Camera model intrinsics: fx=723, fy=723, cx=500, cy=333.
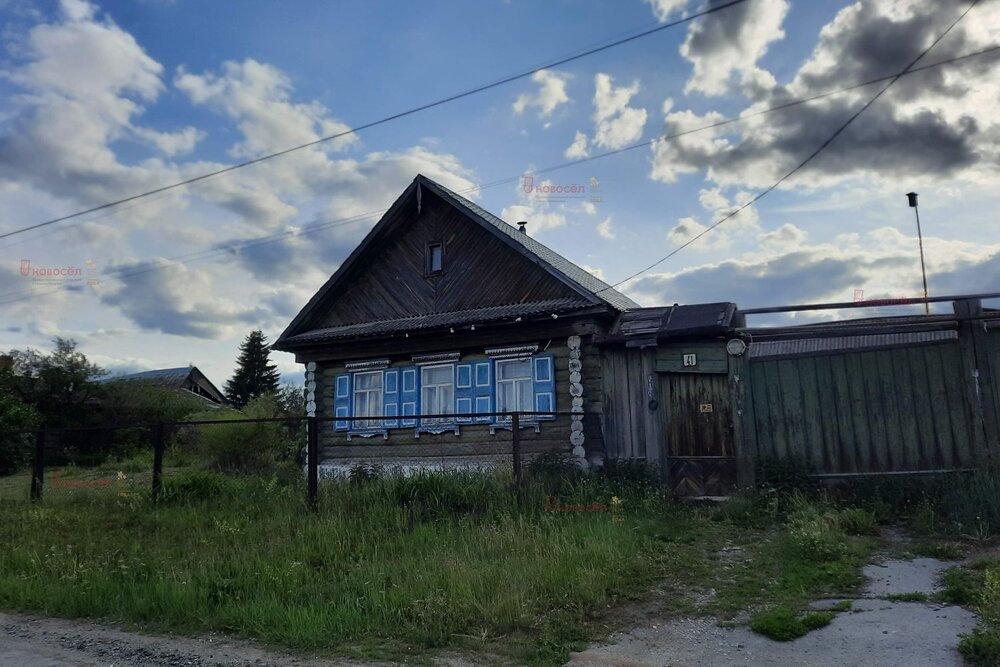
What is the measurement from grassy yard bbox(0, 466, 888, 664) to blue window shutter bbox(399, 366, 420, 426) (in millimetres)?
4870

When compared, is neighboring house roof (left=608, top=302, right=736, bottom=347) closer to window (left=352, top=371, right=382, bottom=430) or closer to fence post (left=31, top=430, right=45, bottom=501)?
window (left=352, top=371, right=382, bottom=430)

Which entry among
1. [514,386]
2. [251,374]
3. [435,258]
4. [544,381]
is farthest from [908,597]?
[251,374]

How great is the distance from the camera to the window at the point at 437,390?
15.3 metres

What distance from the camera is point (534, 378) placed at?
14.2m

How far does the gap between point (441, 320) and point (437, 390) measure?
157 cm

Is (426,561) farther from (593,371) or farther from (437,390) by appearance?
(437,390)

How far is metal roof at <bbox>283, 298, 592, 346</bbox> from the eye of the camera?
45.2ft

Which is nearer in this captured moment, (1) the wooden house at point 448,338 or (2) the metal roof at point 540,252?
(1) the wooden house at point 448,338

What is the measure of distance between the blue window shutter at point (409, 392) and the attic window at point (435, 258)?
2.25 metres

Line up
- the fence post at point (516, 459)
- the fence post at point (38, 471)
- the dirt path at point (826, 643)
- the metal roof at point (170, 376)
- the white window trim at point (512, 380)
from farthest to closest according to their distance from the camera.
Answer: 1. the metal roof at point (170, 376)
2. the white window trim at point (512, 380)
3. the fence post at point (38, 471)
4. the fence post at point (516, 459)
5. the dirt path at point (826, 643)

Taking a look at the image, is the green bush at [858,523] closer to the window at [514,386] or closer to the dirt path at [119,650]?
the dirt path at [119,650]

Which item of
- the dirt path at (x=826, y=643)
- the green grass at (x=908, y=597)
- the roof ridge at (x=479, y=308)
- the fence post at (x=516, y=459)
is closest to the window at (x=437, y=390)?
the roof ridge at (x=479, y=308)

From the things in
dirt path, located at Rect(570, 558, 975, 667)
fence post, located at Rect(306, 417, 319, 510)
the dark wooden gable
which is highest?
the dark wooden gable

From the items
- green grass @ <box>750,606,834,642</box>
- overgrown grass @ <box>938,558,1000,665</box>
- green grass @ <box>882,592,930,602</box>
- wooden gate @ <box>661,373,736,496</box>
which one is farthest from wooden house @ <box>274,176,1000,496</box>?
green grass @ <box>750,606,834,642</box>
